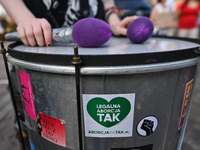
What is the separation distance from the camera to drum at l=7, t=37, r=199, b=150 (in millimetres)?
591

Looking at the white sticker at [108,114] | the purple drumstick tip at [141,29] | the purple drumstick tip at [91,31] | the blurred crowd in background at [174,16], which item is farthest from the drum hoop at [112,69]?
the blurred crowd in background at [174,16]

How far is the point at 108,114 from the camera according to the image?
26.1 inches

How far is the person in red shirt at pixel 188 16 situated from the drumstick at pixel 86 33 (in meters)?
3.81

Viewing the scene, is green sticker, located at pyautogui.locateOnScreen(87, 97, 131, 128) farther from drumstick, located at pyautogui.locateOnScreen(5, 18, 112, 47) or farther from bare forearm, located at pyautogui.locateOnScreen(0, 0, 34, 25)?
bare forearm, located at pyautogui.locateOnScreen(0, 0, 34, 25)

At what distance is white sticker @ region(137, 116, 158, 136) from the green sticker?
11 cm

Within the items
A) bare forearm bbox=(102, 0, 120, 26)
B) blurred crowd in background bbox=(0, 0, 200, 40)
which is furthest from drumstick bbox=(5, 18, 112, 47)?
blurred crowd in background bbox=(0, 0, 200, 40)

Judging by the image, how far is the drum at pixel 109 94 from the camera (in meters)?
0.59

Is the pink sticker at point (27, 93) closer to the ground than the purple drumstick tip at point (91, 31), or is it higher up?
closer to the ground

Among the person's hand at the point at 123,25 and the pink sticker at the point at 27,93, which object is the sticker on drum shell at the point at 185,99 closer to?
the person's hand at the point at 123,25

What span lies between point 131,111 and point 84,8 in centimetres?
98

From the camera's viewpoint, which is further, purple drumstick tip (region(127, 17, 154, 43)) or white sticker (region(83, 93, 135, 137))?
purple drumstick tip (region(127, 17, 154, 43))

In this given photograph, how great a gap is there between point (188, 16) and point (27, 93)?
432 cm

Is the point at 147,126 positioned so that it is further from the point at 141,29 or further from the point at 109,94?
the point at 141,29

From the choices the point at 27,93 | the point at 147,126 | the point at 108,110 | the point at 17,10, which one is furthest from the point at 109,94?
the point at 17,10
